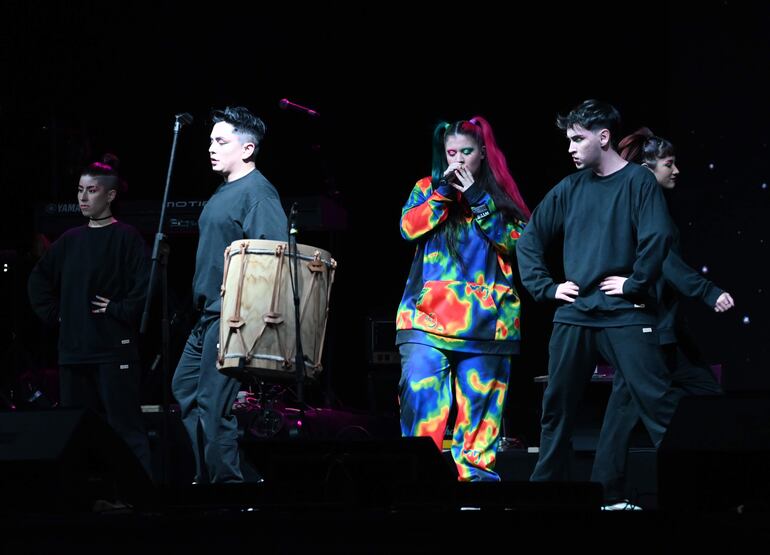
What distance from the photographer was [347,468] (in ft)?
13.5

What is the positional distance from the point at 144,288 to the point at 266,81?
4670 mm

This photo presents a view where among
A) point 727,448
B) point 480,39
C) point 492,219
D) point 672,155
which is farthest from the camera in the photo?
point 480,39

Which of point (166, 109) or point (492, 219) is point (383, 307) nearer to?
point (166, 109)

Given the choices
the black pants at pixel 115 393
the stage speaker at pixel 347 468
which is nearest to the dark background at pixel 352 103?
the black pants at pixel 115 393

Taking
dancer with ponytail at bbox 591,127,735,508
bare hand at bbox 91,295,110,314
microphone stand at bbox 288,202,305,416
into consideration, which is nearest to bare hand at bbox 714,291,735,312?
dancer with ponytail at bbox 591,127,735,508

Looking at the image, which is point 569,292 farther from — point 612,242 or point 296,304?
point 296,304

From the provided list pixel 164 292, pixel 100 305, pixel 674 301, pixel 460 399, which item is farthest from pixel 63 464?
pixel 674 301

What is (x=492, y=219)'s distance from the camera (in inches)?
228

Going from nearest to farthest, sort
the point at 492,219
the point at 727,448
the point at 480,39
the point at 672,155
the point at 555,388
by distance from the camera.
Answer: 1. the point at 727,448
2. the point at 555,388
3. the point at 492,219
4. the point at 672,155
5. the point at 480,39

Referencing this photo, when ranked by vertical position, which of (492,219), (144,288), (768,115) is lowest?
(144,288)

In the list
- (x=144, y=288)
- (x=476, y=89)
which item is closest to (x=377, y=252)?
(x=476, y=89)

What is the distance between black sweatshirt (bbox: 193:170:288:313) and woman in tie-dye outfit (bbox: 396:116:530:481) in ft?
2.25

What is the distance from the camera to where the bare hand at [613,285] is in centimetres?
530

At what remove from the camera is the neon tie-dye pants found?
565cm
